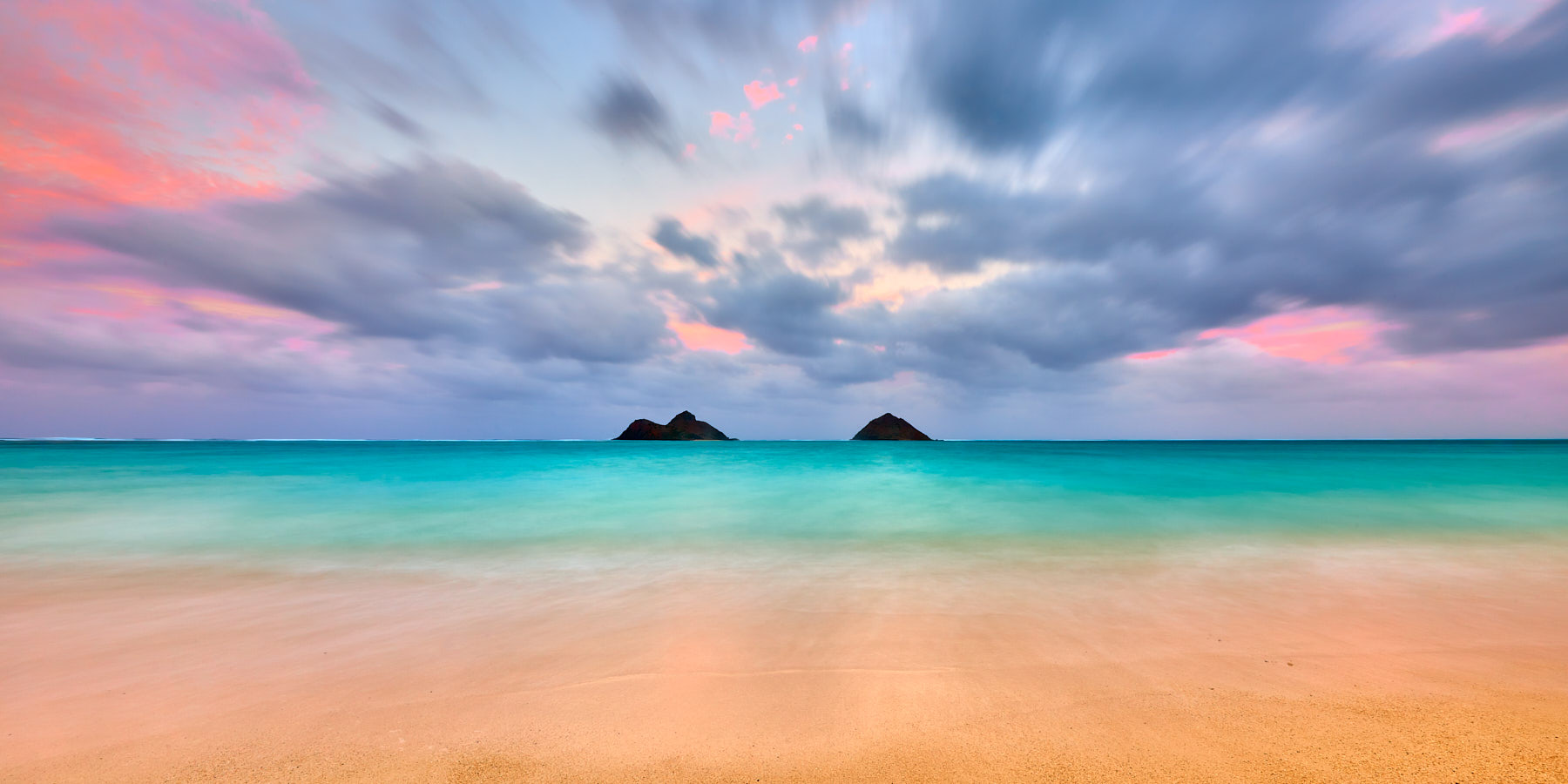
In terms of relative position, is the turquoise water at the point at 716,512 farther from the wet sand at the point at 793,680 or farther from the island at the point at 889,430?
the island at the point at 889,430

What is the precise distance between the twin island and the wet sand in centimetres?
14389

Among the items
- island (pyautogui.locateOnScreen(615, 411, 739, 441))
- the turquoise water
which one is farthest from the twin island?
the turquoise water

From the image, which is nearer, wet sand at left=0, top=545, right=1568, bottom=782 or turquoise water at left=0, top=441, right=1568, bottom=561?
wet sand at left=0, top=545, right=1568, bottom=782

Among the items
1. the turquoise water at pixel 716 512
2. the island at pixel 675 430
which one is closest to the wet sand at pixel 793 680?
the turquoise water at pixel 716 512

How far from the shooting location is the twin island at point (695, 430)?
150m

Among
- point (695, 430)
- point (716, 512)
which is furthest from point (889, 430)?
point (716, 512)

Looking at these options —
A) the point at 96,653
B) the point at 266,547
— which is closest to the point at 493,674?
the point at 96,653

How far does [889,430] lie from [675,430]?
61.2m

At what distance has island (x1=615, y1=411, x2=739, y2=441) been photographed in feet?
489

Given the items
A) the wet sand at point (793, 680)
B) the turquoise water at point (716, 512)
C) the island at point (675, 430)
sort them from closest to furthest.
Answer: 1. the wet sand at point (793, 680)
2. the turquoise water at point (716, 512)
3. the island at point (675, 430)

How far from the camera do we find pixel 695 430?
154 meters

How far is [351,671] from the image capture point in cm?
445

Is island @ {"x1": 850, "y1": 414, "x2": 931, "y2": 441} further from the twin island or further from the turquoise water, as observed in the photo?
the turquoise water

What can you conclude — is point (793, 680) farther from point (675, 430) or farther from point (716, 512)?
point (675, 430)
